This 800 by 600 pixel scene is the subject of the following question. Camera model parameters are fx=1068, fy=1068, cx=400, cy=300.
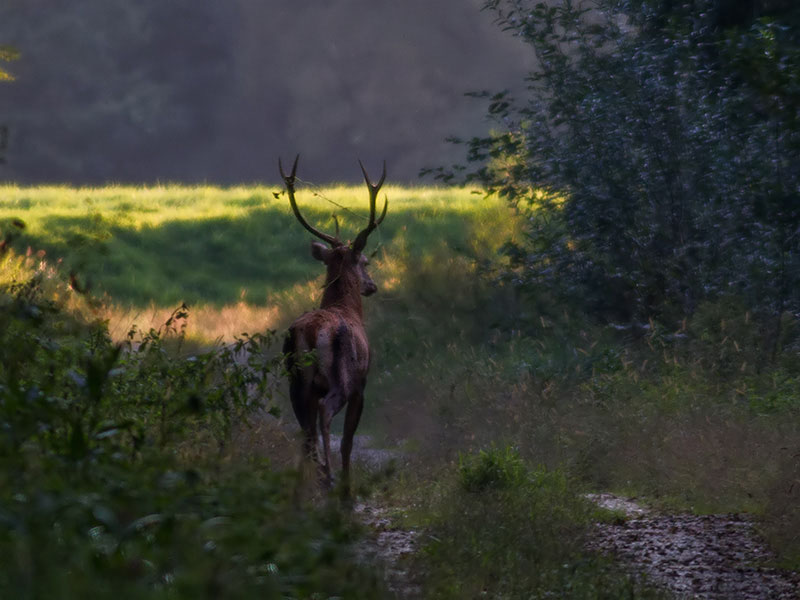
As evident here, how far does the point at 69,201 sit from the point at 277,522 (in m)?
42.4

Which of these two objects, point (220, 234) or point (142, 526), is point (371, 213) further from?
point (220, 234)

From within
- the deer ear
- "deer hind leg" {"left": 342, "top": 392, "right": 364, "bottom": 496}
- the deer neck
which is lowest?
"deer hind leg" {"left": 342, "top": 392, "right": 364, "bottom": 496}

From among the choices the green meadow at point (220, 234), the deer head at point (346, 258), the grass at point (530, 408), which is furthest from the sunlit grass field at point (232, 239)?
the deer head at point (346, 258)

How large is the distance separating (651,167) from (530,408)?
14.8ft

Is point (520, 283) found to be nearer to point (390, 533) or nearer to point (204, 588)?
point (390, 533)

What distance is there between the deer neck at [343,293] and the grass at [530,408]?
3.18ft

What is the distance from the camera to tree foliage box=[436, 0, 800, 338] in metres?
13.9

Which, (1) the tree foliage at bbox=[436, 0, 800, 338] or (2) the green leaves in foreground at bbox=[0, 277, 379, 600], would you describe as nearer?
(2) the green leaves in foreground at bbox=[0, 277, 379, 600]

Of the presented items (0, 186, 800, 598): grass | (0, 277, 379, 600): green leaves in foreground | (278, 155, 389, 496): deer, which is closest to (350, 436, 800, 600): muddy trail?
(0, 186, 800, 598): grass

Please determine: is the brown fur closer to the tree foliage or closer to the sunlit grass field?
the tree foliage

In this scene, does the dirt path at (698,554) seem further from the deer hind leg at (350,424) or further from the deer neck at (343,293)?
the deer neck at (343,293)

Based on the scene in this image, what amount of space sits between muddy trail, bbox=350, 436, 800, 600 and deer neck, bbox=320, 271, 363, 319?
2058 millimetres

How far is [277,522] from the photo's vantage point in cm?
330

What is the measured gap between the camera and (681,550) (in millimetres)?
8812
